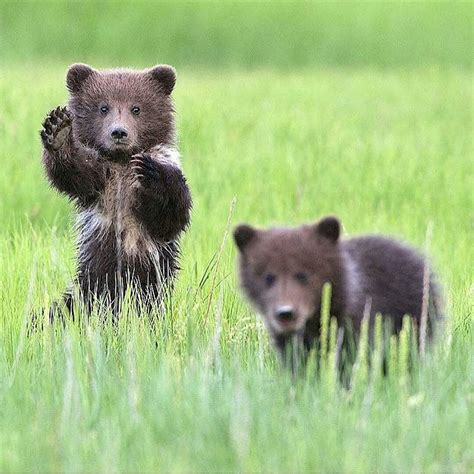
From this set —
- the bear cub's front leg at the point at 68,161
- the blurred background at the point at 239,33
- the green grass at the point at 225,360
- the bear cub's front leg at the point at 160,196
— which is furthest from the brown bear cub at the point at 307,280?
the blurred background at the point at 239,33

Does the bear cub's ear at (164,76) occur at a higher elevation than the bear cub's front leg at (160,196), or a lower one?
higher

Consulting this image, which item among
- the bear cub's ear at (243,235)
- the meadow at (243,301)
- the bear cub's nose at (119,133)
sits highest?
the bear cub's nose at (119,133)

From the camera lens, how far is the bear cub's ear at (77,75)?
20.6 ft

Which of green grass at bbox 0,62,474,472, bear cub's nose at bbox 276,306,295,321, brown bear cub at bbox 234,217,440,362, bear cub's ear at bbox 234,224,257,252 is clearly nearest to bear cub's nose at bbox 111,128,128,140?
green grass at bbox 0,62,474,472

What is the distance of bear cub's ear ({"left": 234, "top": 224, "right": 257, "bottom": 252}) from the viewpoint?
430 centimetres

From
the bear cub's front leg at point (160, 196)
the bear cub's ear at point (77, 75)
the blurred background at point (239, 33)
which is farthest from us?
the blurred background at point (239, 33)

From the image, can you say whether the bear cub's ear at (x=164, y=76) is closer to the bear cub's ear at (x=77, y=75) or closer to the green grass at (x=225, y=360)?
the bear cub's ear at (x=77, y=75)

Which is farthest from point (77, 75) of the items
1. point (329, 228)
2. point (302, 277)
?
point (302, 277)

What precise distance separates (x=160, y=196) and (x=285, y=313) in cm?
202

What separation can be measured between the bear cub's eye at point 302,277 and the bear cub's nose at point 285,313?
18 centimetres

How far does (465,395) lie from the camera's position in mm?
4281

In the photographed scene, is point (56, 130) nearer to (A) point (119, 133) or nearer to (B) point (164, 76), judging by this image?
(A) point (119, 133)

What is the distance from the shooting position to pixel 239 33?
2919cm

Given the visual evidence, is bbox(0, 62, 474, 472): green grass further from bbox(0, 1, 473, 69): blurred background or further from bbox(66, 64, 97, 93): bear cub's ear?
bbox(0, 1, 473, 69): blurred background
